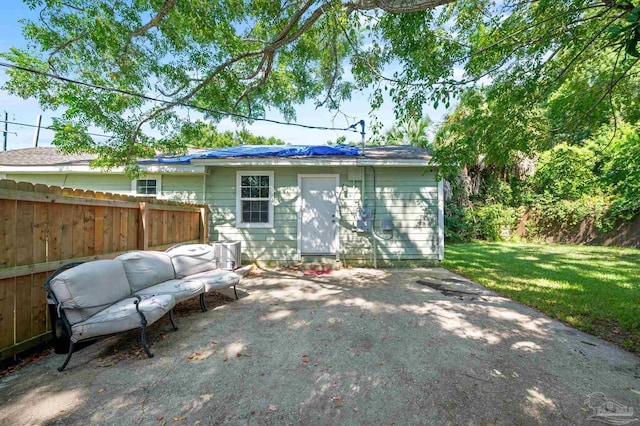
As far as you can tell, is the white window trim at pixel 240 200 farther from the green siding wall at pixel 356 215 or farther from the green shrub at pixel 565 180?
the green shrub at pixel 565 180

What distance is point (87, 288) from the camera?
2.62 m

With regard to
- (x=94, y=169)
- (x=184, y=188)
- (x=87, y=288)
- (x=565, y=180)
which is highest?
(x=565, y=180)

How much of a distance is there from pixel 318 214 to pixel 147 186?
4788 millimetres

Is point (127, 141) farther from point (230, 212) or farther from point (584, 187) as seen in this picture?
point (584, 187)

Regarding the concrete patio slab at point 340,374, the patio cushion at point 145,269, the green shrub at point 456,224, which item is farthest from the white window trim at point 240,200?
the green shrub at point 456,224

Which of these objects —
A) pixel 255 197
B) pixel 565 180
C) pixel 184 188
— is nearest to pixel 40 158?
pixel 184 188

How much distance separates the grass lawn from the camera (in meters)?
3.66

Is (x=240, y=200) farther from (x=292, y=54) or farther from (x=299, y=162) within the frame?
(x=292, y=54)

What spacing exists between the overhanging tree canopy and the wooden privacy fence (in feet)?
12.6

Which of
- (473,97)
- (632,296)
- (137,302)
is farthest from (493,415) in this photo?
(632,296)

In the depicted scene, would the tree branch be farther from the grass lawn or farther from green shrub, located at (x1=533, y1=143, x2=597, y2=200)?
green shrub, located at (x1=533, y1=143, x2=597, y2=200)

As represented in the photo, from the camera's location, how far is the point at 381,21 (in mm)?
4984

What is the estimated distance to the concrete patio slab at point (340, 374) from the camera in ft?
6.39

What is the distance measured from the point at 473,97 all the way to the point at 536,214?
12.8m
